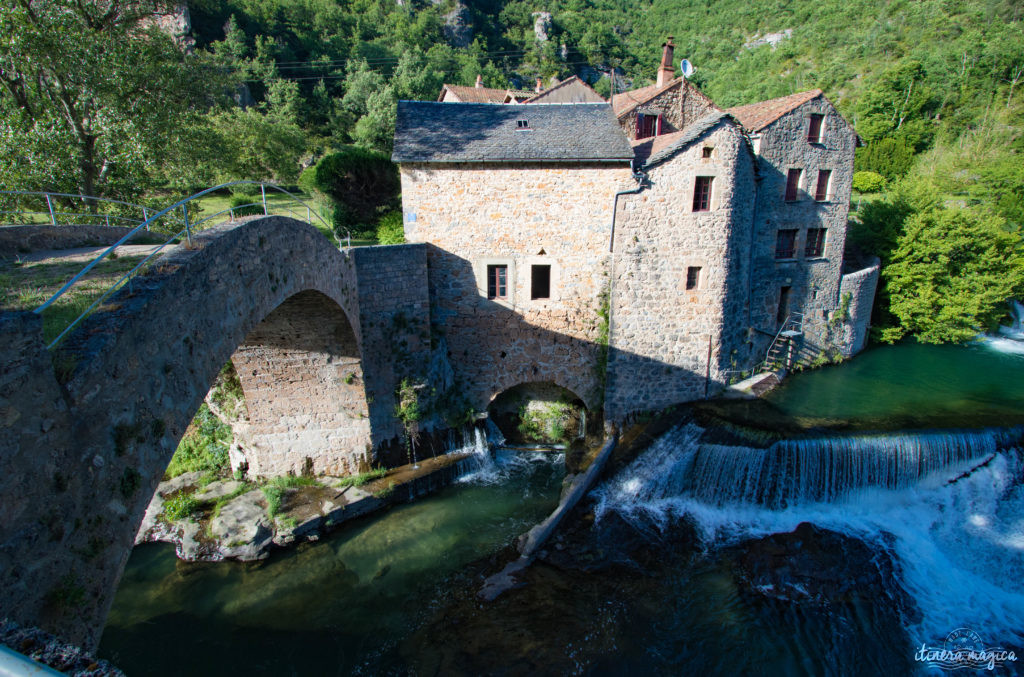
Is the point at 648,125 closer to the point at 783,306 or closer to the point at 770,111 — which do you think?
the point at 770,111

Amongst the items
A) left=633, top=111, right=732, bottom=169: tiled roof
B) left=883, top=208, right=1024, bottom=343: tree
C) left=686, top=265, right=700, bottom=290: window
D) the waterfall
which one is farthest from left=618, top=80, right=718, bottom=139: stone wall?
the waterfall

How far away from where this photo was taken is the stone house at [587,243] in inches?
515

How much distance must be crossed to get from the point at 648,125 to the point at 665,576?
14.0m

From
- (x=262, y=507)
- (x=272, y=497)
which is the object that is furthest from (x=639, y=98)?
(x=262, y=507)

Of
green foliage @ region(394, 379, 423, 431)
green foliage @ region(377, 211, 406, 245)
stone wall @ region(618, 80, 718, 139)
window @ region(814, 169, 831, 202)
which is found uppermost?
stone wall @ region(618, 80, 718, 139)

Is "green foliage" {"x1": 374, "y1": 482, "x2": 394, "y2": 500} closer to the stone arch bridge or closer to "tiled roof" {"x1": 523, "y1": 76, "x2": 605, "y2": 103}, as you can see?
the stone arch bridge

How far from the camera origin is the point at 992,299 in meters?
17.8

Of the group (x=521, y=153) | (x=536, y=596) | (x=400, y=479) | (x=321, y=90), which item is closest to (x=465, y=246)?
(x=521, y=153)

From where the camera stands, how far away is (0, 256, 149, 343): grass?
15.5 ft

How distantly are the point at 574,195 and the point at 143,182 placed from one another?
12401mm

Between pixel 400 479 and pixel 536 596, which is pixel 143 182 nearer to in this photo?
pixel 400 479

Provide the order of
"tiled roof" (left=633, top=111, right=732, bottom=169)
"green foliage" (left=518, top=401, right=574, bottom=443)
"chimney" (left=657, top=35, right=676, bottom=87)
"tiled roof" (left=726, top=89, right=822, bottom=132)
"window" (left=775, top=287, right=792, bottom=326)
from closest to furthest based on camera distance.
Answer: "tiled roof" (left=633, top=111, right=732, bottom=169) → "green foliage" (left=518, top=401, right=574, bottom=443) → "tiled roof" (left=726, top=89, right=822, bottom=132) → "window" (left=775, top=287, right=792, bottom=326) → "chimney" (left=657, top=35, right=676, bottom=87)

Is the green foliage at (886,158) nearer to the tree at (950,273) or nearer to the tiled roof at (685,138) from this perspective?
the tree at (950,273)

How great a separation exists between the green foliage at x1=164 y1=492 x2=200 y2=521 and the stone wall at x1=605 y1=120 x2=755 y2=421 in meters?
10.4
